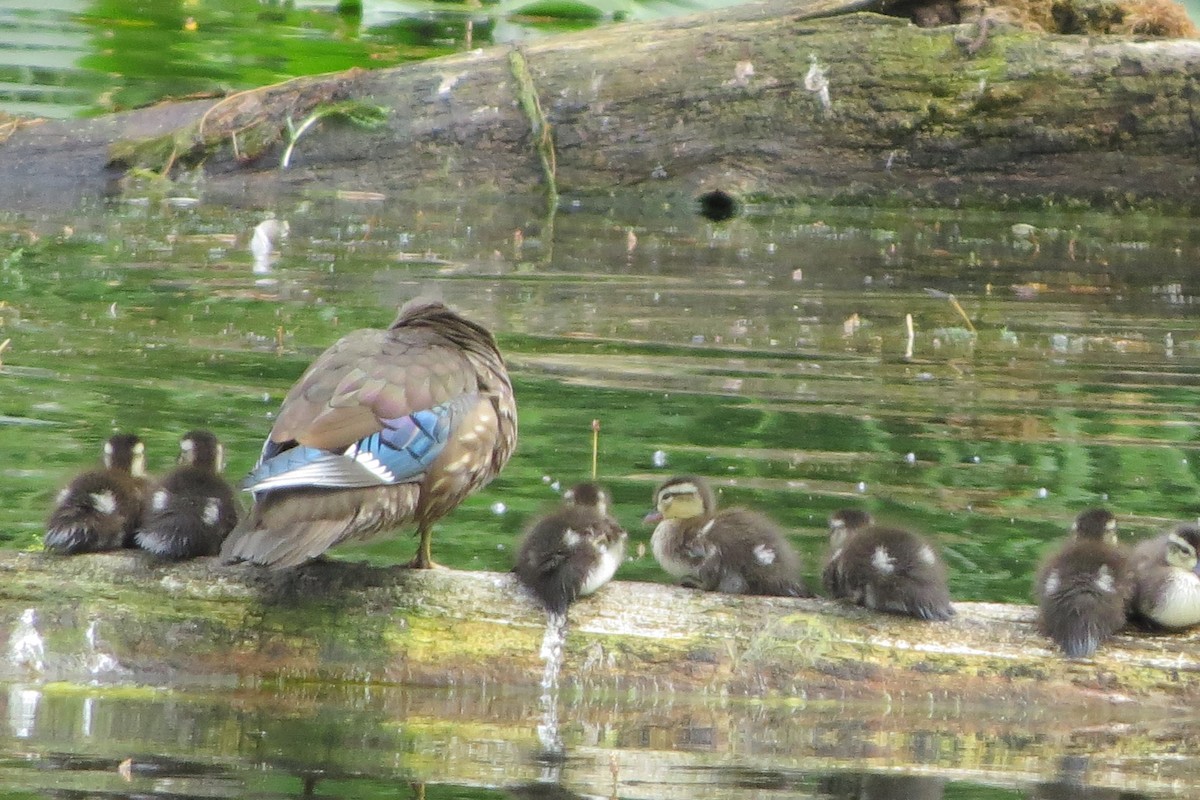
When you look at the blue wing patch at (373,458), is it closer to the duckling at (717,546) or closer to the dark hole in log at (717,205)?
the duckling at (717,546)

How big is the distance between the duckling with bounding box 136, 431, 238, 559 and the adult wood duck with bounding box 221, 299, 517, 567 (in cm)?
26

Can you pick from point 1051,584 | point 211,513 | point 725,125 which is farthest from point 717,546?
point 725,125

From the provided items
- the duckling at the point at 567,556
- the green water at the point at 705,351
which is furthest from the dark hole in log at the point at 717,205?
the duckling at the point at 567,556

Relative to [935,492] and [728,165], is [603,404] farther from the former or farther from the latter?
[728,165]

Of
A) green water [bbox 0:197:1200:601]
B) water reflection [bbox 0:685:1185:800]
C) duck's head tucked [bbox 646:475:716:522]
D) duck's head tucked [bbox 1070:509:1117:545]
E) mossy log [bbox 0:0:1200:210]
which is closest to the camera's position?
water reflection [bbox 0:685:1185:800]

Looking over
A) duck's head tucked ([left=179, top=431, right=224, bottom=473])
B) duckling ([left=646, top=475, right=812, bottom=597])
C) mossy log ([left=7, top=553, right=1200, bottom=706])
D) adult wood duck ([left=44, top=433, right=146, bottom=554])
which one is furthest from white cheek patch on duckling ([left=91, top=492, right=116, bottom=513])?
duckling ([left=646, top=475, right=812, bottom=597])

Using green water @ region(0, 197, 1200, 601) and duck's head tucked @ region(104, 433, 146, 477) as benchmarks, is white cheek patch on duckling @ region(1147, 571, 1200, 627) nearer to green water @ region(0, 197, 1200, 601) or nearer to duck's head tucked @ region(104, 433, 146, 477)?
green water @ region(0, 197, 1200, 601)

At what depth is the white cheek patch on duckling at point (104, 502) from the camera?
5359 mm

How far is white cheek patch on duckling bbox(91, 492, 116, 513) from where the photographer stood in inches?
211

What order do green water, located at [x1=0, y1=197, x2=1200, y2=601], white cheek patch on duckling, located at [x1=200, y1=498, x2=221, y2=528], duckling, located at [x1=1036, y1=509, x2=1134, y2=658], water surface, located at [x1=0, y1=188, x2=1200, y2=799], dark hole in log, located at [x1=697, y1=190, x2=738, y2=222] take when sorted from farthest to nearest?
1. dark hole in log, located at [x1=697, y1=190, x2=738, y2=222]
2. green water, located at [x1=0, y1=197, x2=1200, y2=601]
3. white cheek patch on duckling, located at [x1=200, y1=498, x2=221, y2=528]
4. duckling, located at [x1=1036, y1=509, x2=1134, y2=658]
5. water surface, located at [x1=0, y1=188, x2=1200, y2=799]

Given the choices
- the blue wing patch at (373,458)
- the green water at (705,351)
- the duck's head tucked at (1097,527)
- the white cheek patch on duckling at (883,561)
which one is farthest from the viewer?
the green water at (705,351)

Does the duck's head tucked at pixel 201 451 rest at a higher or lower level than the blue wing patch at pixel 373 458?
lower

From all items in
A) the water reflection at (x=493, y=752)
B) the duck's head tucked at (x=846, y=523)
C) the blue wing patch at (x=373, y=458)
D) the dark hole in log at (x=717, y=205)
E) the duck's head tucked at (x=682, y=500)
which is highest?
the blue wing patch at (x=373, y=458)

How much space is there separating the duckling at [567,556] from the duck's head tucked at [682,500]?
2.42 ft
